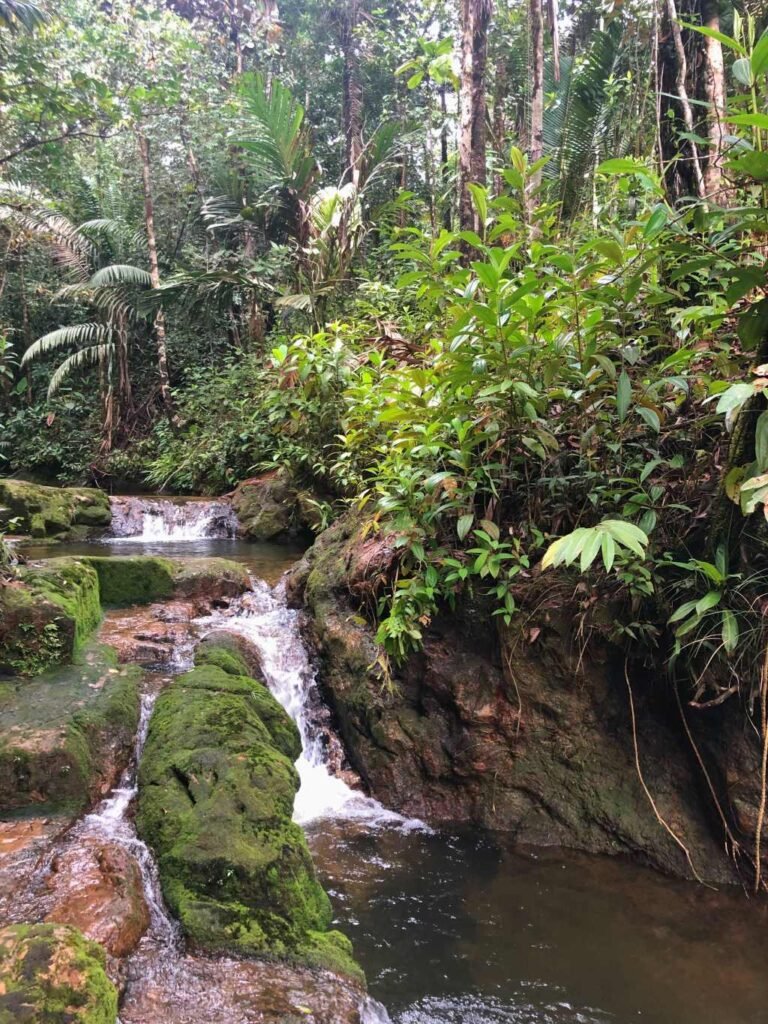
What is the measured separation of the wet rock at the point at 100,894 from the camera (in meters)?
2.51

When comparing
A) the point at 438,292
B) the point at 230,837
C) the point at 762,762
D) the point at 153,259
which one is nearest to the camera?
the point at 230,837

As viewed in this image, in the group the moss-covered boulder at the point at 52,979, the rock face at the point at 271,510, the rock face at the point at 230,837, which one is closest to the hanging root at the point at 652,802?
the rock face at the point at 230,837

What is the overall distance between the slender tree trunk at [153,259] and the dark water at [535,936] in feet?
39.2

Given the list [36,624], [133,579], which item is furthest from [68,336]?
[36,624]

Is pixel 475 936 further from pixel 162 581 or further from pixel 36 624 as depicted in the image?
pixel 162 581

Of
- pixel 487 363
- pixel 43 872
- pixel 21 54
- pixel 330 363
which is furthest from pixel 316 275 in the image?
pixel 43 872

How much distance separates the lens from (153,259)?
13.4 m

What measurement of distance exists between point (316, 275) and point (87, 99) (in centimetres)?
450

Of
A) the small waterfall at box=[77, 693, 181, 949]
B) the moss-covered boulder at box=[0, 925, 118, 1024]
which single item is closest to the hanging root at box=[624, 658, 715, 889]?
the small waterfall at box=[77, 693, 181, 949]

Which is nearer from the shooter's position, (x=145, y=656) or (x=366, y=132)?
(x=145, y=656)

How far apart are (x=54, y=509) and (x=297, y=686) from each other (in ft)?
19.3

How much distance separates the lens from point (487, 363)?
365 cm

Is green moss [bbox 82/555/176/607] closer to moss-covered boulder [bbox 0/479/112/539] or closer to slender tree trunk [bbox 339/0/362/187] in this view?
moss-covered boulder [bbox 0/479/112/539]

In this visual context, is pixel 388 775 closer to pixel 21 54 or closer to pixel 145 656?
pixel 145 656
